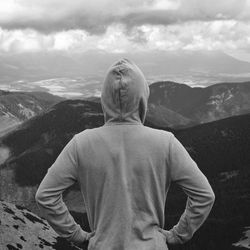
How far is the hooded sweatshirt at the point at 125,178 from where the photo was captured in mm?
7953

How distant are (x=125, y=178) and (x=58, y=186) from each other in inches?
52.1

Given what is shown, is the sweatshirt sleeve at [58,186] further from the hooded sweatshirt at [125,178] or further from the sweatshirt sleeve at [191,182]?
the sweatshirt sleeve at [191,182]

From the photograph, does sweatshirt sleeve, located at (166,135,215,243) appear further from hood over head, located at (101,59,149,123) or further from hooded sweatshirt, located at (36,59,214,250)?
hood over head, located at (101,59,149,123)

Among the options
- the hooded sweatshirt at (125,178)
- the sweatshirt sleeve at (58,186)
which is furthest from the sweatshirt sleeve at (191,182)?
the sweatshirt sleeve at (58,186)

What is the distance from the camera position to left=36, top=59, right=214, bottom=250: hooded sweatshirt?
795 cm

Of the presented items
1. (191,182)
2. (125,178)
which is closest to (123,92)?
(125,178)

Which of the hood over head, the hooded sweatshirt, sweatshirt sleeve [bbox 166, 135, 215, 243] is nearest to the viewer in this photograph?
sweatshirt sleeve [bbox 166, 135, 215, 243]

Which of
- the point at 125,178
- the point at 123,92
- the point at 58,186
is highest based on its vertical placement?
the point at 123,92

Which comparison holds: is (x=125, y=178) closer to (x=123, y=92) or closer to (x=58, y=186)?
(x=58, y=186)

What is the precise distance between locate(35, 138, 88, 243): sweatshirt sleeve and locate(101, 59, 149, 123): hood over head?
3.55ft

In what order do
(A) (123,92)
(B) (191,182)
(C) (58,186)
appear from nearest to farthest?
(B) (191,182), (C) (58,186), (A) (123,92)

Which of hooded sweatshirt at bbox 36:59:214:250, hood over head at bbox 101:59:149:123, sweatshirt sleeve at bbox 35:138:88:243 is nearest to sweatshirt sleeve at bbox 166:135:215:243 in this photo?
hooded sweatshirt at bbox 36:59:214:250

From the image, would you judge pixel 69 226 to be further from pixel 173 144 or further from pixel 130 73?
pixel 130 73

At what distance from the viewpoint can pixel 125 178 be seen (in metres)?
8.03
